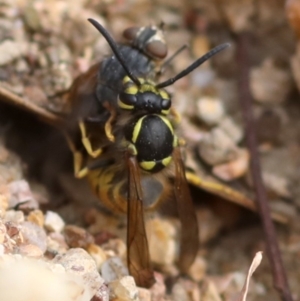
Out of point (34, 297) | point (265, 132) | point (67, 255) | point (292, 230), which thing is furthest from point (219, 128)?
point (34, 297)

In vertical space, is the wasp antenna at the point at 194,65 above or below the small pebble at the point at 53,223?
above

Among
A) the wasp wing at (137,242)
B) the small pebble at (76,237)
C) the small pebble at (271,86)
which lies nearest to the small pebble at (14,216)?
the small pebble at (76,237)

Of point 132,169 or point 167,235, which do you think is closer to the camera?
point 132,169

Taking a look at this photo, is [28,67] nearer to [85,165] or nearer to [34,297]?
[85,165]

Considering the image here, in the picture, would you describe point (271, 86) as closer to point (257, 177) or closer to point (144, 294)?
point (257, 177)

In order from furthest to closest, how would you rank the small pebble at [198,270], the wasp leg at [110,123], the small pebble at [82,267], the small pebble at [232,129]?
the small pebble at [232,129] < the small pebble at [198,270] < the wasp leg at [110,123] < the small pebble at [82,267]

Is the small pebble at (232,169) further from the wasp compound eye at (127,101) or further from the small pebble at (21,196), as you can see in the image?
the small pebble at (21,196)

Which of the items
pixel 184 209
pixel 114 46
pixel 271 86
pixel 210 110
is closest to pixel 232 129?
pixel 210 110
